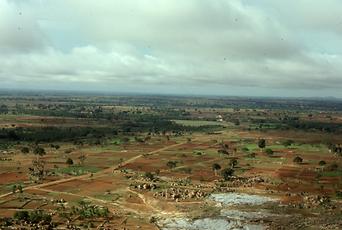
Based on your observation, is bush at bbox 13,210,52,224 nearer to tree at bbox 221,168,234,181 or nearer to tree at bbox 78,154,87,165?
tree at bbox 221,168,234,181

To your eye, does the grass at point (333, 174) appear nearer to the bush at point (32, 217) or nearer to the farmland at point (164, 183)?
the farmland at point (164, 183)

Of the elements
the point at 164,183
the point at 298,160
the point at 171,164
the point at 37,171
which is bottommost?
the point at 164,183

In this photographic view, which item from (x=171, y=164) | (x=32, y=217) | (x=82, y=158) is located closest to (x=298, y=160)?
(x=171, y=164)

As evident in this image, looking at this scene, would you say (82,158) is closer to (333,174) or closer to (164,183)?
(164,183)

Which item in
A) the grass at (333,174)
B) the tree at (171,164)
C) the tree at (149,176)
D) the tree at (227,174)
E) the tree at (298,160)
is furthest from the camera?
the tree at (298,160)

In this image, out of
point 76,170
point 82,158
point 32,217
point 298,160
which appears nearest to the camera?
point 32,217

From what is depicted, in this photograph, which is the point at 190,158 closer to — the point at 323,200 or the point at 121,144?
the point at 121,144

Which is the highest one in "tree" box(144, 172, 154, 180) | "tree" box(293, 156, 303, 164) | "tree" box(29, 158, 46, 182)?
"tree" box(293, 156, 303, 164)

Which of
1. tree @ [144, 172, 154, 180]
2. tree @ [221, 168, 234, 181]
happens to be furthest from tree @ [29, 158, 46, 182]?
tree @ [221, 168, 234, 181]

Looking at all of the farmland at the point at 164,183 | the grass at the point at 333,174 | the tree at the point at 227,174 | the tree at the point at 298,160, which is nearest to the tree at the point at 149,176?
the farmland at the point at 164,183

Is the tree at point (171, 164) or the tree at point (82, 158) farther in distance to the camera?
the tree at point (82, 158)

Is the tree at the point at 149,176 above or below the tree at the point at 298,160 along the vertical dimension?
below
